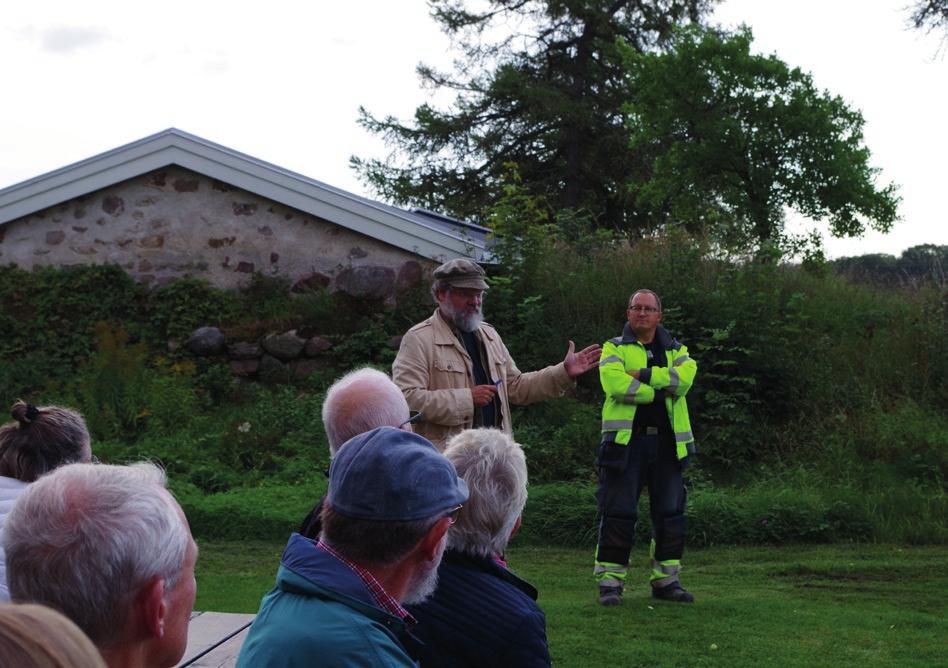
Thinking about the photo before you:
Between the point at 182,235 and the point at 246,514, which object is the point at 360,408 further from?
the point at 182,235

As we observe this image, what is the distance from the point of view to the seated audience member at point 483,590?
3.10 m

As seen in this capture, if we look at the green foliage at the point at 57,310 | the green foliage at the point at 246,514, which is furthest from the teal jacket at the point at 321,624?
the green foliage at the point at 57,310

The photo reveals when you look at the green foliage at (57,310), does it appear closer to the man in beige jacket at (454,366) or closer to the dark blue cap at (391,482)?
the man in beige jacket at (454,366)

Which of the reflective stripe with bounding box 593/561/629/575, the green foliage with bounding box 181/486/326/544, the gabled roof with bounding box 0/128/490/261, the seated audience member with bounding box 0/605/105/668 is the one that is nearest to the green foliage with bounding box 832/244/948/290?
the gabled roof with bounding box 0/128/490/261

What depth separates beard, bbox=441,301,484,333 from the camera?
6.00 metres

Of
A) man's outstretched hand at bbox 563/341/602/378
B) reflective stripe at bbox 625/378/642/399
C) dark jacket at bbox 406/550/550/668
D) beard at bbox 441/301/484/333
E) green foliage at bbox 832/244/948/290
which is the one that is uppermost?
green foliage at bbox 832/244/948/290

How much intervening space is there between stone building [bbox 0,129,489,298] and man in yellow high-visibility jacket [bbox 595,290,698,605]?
743cm

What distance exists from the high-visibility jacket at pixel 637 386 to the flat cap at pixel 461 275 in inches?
60.6

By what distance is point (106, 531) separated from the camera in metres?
2.15

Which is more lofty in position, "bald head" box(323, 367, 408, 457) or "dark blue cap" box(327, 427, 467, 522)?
"bald head" box(323, 367, 408, 457)

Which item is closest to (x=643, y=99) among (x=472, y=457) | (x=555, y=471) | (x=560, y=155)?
(x=560, y=155)

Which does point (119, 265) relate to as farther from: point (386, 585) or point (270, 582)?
point (386, 585)

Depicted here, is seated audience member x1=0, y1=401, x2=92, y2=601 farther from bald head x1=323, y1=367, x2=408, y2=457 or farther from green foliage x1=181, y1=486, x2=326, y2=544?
green foliage x1=181, y1=486, x2=326, y2=544

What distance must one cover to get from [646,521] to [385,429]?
717 cm
